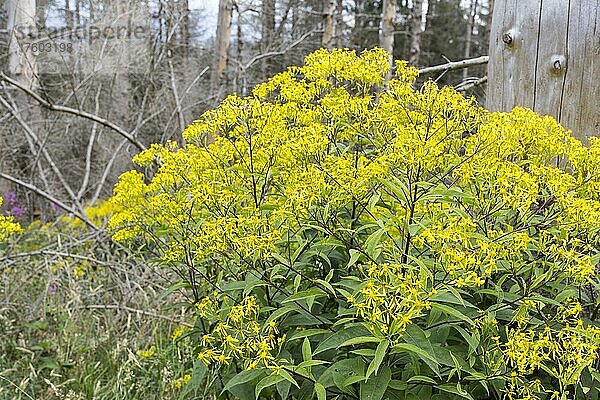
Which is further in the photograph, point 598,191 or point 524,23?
point 524,23

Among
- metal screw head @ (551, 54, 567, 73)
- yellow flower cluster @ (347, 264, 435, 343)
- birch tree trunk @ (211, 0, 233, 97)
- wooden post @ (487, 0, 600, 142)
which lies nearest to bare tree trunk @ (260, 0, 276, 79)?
birch tree trunk @ (211, 0, 233, 97)

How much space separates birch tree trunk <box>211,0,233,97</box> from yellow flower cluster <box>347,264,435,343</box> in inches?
238

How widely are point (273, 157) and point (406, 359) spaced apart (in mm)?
775

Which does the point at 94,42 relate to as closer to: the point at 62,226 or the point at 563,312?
the point at 62,226

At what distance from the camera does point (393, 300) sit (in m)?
1.55

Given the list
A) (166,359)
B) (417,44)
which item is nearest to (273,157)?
(166,359)

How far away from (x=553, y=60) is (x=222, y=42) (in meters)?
5.39

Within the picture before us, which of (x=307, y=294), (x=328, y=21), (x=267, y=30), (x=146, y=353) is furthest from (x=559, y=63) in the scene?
(x=267, y=30)

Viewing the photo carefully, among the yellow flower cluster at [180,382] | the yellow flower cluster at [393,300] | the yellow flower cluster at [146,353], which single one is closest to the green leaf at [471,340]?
the yellow flower cluster at [393,300]

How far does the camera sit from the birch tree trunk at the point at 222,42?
292 inches

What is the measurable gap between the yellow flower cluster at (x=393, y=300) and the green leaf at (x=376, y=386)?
14cm

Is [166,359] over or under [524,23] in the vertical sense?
under

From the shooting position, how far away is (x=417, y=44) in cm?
1241

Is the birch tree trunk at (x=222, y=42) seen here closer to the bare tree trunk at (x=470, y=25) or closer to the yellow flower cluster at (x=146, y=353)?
the yellow flower cluster at (x=146, y=353)
